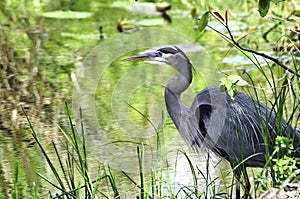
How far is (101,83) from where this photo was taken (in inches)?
241

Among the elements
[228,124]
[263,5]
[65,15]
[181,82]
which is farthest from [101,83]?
[263,5]

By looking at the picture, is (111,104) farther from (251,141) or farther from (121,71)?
(251,141)

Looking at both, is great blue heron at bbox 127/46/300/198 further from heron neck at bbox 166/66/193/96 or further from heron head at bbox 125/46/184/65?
heron head at bbox 125/46/184/65

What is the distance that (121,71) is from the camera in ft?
21.0

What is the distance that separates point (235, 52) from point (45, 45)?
68.7 inches

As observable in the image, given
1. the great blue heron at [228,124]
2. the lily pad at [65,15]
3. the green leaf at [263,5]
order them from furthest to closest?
the lily pad at [65,15], the great blue heron at [228,124], the green leaf at [263,5]

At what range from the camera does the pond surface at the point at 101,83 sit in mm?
4453

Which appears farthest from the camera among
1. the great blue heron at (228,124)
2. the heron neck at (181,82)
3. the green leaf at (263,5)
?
the heron neck at (181,82)

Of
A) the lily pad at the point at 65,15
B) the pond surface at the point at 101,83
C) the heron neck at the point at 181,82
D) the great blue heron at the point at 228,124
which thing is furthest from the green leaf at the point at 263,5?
the lily pad at the point at 65,15

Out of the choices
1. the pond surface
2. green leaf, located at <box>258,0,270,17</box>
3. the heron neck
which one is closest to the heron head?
the heron neck

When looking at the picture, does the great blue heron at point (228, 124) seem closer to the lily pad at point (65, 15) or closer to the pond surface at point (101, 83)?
the pond surface at point (101, 83)

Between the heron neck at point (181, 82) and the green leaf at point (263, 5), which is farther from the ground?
the green leaf at point (263, 5)

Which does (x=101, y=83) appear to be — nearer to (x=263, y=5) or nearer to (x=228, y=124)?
(x=228, y=124)

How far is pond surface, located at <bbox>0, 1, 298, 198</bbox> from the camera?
14.6ft
